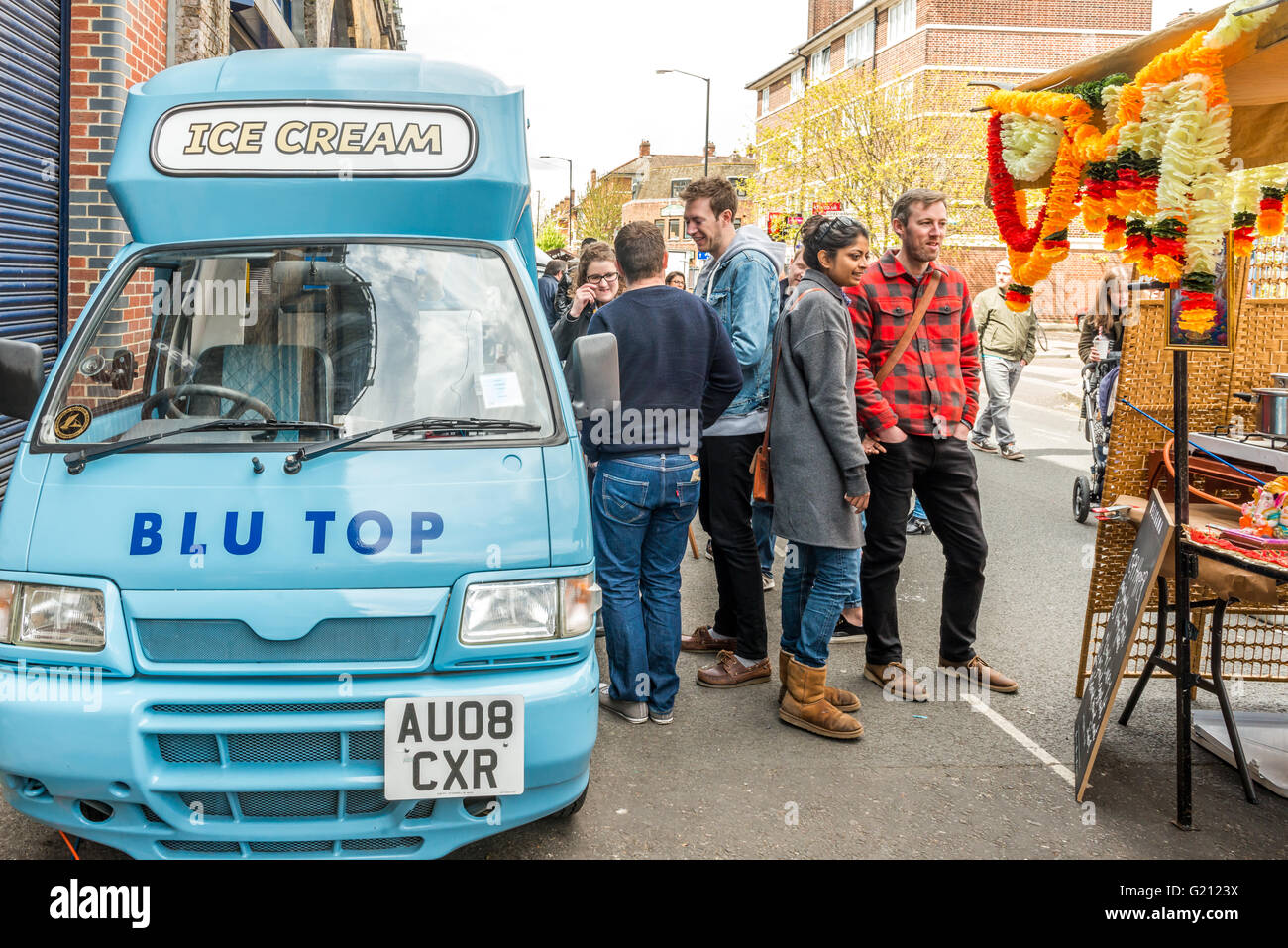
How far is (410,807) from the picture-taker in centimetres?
292

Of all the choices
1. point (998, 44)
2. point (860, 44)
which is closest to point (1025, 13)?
point (998, 44)

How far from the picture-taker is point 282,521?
2.95 meters

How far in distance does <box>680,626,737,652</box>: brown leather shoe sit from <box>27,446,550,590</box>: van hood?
2.73 metres

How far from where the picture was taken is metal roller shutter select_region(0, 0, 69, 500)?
661 cm

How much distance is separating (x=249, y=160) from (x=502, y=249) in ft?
2.87

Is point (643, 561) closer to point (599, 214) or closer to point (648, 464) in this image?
point (648, 464)

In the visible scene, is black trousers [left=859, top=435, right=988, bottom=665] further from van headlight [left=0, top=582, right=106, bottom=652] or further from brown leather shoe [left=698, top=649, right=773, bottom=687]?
van headlight [left=0, top=582, right=106, bottom=652]

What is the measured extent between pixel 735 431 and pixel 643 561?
0.99 metres

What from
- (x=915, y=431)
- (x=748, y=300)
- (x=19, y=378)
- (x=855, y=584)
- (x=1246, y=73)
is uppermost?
(x=1246, y=73)

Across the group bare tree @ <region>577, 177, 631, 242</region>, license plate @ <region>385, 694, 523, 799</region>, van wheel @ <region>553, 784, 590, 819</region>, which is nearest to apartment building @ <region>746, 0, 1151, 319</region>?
bare tree @ <region>577, 177, 631, 242</region>

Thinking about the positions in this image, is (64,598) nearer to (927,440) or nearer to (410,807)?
(410,807)
